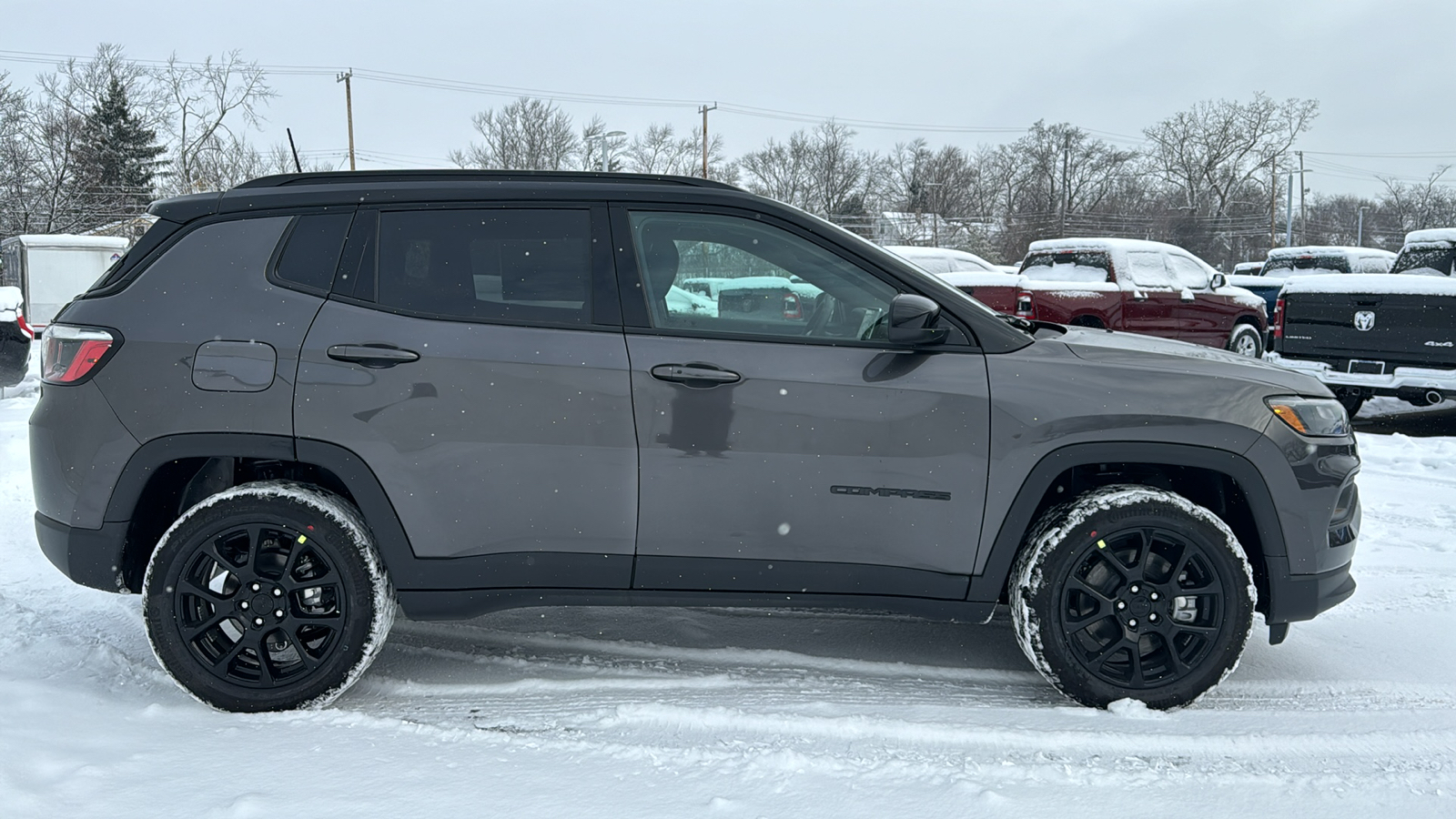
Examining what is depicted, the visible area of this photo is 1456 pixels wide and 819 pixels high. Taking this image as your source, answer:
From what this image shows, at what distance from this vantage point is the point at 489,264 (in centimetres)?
334

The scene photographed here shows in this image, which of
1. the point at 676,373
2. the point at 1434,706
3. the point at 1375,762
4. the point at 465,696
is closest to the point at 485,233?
the point at 676,373

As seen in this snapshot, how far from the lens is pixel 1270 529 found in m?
3.26

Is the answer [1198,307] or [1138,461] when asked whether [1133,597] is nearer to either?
[1138,461]

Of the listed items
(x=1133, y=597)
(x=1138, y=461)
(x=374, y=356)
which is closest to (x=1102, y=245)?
(x=1138, y=461)

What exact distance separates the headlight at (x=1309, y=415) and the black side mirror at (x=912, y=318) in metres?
1.18

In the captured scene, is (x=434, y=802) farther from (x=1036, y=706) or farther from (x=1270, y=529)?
(x=1270, y=529)

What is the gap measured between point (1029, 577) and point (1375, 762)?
1122mm

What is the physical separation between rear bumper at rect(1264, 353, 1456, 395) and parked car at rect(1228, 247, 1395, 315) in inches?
367

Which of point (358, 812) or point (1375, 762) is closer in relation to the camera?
point (358, 812)

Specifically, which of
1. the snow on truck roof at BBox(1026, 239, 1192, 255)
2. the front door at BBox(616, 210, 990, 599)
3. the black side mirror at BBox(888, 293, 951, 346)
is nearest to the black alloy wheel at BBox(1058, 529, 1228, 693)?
the front door at BBox(616, 210, 990, 599)

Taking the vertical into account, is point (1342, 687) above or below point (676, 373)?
below

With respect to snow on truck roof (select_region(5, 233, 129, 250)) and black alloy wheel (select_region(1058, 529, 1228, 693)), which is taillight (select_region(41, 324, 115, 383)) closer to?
black alloy wheel (select_region(1058, 529, 1228, 693))

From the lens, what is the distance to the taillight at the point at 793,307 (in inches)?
129

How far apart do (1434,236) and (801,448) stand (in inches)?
446
